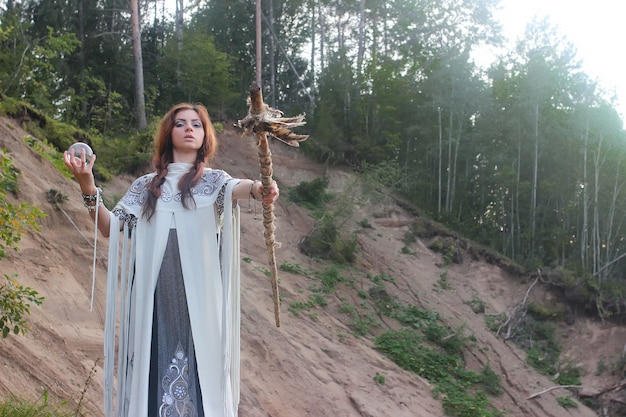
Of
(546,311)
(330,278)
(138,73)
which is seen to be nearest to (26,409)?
(330,278)

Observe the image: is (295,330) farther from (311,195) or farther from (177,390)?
(177,390)

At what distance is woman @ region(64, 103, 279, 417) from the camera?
8.33 feet

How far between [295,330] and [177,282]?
6125 millimetres

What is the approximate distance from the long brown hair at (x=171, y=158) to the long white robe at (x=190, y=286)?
0.09ft

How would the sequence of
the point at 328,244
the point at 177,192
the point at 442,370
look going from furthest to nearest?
the point at 328,244
the point at 442,370
the point at 177,192

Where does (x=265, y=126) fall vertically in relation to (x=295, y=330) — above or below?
above

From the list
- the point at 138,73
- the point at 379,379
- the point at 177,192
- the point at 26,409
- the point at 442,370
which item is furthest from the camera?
the point at 138,73

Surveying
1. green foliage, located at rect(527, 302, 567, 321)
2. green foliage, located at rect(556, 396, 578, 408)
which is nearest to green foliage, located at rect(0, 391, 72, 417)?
green foliage, located at rect(556, 396, 578, 408)

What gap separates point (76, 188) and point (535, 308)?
27.8 ft

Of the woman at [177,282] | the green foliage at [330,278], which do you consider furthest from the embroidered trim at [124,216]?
the green foliage at [330,278]

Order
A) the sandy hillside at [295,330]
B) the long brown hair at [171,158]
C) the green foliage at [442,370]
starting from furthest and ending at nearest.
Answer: the green foliage at [442,370] → the sandy hillside at [295,330] → the long brown hair at [171,158]

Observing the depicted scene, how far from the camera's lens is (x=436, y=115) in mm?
16625

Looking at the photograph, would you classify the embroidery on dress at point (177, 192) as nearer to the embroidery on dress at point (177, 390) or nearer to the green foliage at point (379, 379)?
the embroidery on dress at point (177, 390)

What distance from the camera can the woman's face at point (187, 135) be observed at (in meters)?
2.79
